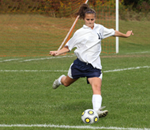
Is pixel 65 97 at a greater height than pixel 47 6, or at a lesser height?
greater

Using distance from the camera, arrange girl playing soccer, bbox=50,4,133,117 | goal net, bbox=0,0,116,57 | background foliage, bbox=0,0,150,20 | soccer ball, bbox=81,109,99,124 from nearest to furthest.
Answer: soccer ball, bbox=81,109,99,124 → girl playing soccer, bbox=50,4,133,117 → goal net, bbox=0,0,116,57 → background foliage, bbox=0,0,150,20

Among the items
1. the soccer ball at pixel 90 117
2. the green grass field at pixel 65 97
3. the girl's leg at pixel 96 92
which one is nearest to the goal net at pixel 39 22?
the green grass field at pixel 65 97

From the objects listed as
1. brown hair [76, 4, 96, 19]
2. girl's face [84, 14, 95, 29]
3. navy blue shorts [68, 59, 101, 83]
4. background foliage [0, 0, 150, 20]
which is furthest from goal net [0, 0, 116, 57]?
navy blue shorts [68, 59, 101, 83]

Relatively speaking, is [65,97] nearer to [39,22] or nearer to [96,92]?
[96,92]

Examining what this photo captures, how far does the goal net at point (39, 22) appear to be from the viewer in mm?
18547

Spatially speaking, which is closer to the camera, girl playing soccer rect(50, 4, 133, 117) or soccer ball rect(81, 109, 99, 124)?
soccer ball rect(81, 109, 99, 124)

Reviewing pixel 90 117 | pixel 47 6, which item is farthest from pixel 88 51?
pixel 47 6

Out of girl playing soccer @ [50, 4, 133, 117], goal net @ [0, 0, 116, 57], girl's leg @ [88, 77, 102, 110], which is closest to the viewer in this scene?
girl's leg @ [88, 77, 102, 110]

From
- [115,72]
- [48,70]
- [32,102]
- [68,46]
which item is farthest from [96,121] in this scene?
[48,70]

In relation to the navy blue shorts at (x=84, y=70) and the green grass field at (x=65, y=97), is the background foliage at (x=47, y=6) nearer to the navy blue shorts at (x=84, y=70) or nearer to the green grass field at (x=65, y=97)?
the green grass field at (x=65, y=97)

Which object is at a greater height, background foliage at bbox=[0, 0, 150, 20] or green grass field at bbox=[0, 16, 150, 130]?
green grass field at bbox=[0, 16, 150, 130]

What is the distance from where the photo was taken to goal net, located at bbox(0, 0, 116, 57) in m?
18.5

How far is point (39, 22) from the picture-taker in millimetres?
22828

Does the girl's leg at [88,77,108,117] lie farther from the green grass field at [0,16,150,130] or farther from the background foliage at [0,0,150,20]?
the background foliage at [0,0,150,20]
